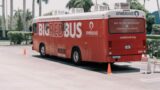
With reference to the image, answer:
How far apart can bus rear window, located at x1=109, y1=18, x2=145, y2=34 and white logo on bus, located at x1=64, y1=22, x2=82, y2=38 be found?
8.59ft

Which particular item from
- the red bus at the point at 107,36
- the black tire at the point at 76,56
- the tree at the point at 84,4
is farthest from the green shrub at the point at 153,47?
the tree at the point at 84,4

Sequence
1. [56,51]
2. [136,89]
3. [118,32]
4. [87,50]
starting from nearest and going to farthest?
[136,89] < [118,32] < [87,50] < [56,51]

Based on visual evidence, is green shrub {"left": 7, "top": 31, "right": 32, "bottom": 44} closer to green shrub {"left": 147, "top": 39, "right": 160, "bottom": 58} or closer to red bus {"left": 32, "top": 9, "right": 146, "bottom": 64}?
green shrub {"left": 147, "top": 39, "right": 160, "bottom": 58}

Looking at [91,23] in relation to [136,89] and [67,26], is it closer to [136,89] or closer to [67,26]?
[67,26]

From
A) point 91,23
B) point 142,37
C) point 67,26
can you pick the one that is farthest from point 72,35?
point 142,37

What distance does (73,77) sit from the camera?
16.9 meters

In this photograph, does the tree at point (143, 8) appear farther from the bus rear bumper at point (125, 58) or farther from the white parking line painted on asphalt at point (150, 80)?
the white parking line painted on asphalt at point (150, 80)

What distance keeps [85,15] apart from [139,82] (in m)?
6.35

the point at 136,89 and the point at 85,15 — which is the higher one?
the point at 85,15

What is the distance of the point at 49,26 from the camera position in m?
25.5

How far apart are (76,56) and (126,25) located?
365cm

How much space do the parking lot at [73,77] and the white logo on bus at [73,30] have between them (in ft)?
5.19

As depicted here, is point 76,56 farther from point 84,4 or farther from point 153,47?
point 84,4

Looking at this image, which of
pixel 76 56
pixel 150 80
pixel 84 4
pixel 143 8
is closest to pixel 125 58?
pixel 76 56
